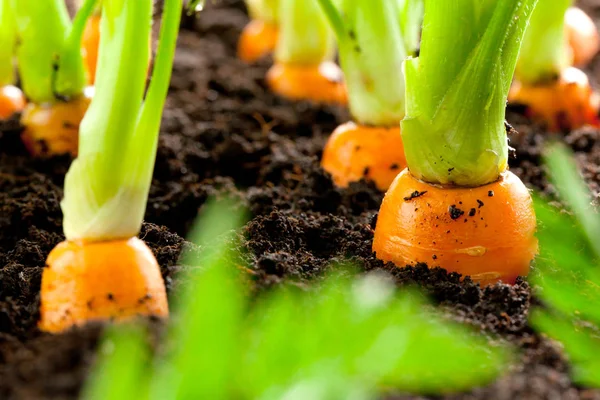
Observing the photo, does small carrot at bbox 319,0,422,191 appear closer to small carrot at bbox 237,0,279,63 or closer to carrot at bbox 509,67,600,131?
carrot at bbox 509,67,600,131

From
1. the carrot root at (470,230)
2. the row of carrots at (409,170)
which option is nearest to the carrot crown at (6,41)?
the row of carrots at (409,170)

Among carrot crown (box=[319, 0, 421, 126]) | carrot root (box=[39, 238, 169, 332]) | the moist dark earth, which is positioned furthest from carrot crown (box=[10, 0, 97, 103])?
carrot root (box=[39, 238, 169, 332])

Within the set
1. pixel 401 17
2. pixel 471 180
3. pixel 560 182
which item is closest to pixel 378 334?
pixel 560 182

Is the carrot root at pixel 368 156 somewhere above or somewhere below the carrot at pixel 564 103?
below

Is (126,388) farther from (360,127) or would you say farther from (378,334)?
(360,127)

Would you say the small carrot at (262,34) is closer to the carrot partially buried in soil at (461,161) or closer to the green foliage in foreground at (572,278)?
the carrot partially buried in soil at (461,161)

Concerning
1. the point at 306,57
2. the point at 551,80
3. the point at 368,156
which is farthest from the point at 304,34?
the point at 368,156
